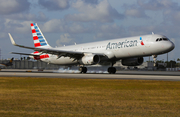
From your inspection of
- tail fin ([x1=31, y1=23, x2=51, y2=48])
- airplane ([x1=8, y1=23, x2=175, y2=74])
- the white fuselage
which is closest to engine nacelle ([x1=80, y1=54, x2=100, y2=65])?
airplane ([x1=8, y1=23, x2=175, y2=74])

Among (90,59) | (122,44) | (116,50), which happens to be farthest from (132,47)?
(90,59)

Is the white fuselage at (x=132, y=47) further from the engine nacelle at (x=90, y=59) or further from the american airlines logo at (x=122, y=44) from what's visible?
the engine nacelle at (x=90, y=59)

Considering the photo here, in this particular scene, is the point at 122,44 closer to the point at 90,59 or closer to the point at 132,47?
the point at 132,47

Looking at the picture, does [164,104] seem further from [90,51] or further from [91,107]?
[90,51]

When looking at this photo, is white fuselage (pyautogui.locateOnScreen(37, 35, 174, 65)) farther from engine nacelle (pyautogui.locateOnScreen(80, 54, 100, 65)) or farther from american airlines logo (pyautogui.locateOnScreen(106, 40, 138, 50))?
engine nacelle (pyautogui.locateOnScreen(80, 54, 100, 65))

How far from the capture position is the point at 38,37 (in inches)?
2164

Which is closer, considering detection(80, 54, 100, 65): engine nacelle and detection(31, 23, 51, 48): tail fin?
detection(80, 54, 100, 65): engine nacelle

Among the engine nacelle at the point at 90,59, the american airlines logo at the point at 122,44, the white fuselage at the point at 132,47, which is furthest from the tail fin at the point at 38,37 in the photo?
the american airlines logo at the point at 122,44

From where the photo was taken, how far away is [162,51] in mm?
36281

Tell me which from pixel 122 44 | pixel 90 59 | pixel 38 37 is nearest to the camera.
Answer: pixel 122 44

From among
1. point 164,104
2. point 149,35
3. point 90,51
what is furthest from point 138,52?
point 164,104

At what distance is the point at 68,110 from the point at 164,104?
15.0 ft

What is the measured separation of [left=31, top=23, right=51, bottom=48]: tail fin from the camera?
5500 centimetres

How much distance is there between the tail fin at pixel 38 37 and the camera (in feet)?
180
